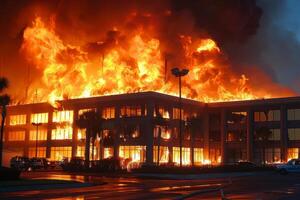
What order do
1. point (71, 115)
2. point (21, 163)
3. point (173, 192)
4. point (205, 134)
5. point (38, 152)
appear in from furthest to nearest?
point (38, 152), point (205, 134), point (71, 115), point (21, 163), point (173, 192)

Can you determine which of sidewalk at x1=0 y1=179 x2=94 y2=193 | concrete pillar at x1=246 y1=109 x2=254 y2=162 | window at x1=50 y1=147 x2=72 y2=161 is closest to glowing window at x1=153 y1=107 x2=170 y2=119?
concrete pillar at x1=246 y1=109 x2=254 y2=162

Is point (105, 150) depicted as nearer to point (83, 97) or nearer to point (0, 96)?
point (83, 97)

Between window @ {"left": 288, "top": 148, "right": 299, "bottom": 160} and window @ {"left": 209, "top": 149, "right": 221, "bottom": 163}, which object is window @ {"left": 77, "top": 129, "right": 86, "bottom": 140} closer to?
window @ {"left": 209, "top": 149, "right": 221, "bottom": 163}

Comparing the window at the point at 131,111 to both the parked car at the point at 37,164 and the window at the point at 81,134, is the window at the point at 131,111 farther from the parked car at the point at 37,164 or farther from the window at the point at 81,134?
the parked car at the point at 37,164

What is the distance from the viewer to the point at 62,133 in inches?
3797

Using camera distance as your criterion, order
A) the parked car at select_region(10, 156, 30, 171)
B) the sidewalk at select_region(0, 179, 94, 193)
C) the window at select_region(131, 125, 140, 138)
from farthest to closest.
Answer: the window at select_region(131, 125, 140, 138) < the parked car at select_region(10, 156, 30, 171) < the sidewalk at select_region(0, 179, 94, 193)

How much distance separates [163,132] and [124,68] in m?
19.8

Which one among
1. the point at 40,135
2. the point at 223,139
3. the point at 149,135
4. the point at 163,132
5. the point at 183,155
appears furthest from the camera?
the point at 40,135

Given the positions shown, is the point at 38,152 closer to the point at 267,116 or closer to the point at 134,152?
the point at 134,152

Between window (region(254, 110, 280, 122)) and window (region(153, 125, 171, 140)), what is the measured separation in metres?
19.0

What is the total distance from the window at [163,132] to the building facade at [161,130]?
0.55ft

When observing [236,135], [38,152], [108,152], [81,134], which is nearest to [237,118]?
[236,135]

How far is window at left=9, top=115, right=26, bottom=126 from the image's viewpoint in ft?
341

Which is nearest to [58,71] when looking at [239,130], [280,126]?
[239,130]
